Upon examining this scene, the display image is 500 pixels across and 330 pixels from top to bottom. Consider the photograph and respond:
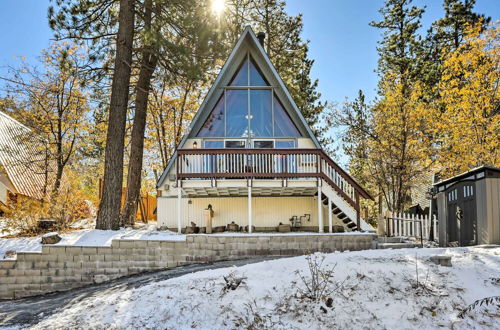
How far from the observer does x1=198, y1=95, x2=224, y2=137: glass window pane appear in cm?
1462

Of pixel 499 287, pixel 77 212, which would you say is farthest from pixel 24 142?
pixel 499 287

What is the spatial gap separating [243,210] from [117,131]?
16.2 ft

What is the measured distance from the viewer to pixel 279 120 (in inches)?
584

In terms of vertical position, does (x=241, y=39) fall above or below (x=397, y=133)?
above

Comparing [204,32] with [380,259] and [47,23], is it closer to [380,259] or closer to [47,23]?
[47,23]

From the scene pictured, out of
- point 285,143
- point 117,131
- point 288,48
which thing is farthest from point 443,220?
point 288,48

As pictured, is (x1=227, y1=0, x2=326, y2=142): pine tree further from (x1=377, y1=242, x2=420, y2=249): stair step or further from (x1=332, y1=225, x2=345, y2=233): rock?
(x1=377, y1=242, x2=420, y2=249): stair step

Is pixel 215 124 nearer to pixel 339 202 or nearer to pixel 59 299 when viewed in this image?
pixel 339 202

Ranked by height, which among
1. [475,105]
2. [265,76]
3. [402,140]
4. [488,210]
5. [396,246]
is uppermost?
[265,76]

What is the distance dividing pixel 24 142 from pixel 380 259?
1627 centimetres

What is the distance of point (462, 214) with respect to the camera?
411 inches

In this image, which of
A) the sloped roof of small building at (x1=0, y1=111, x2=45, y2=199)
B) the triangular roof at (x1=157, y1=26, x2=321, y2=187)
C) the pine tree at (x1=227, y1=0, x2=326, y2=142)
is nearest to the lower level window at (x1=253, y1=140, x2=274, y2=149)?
the triangular roof at (x1=157, y1=26, x2=321, y2=187)

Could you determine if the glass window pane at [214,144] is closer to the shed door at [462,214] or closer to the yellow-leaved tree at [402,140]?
the shed door at [462,214]

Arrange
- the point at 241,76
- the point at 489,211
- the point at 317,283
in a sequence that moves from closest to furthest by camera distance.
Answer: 1. the point at 317,283
2. the point at 489,211
3. the point at 241,76
